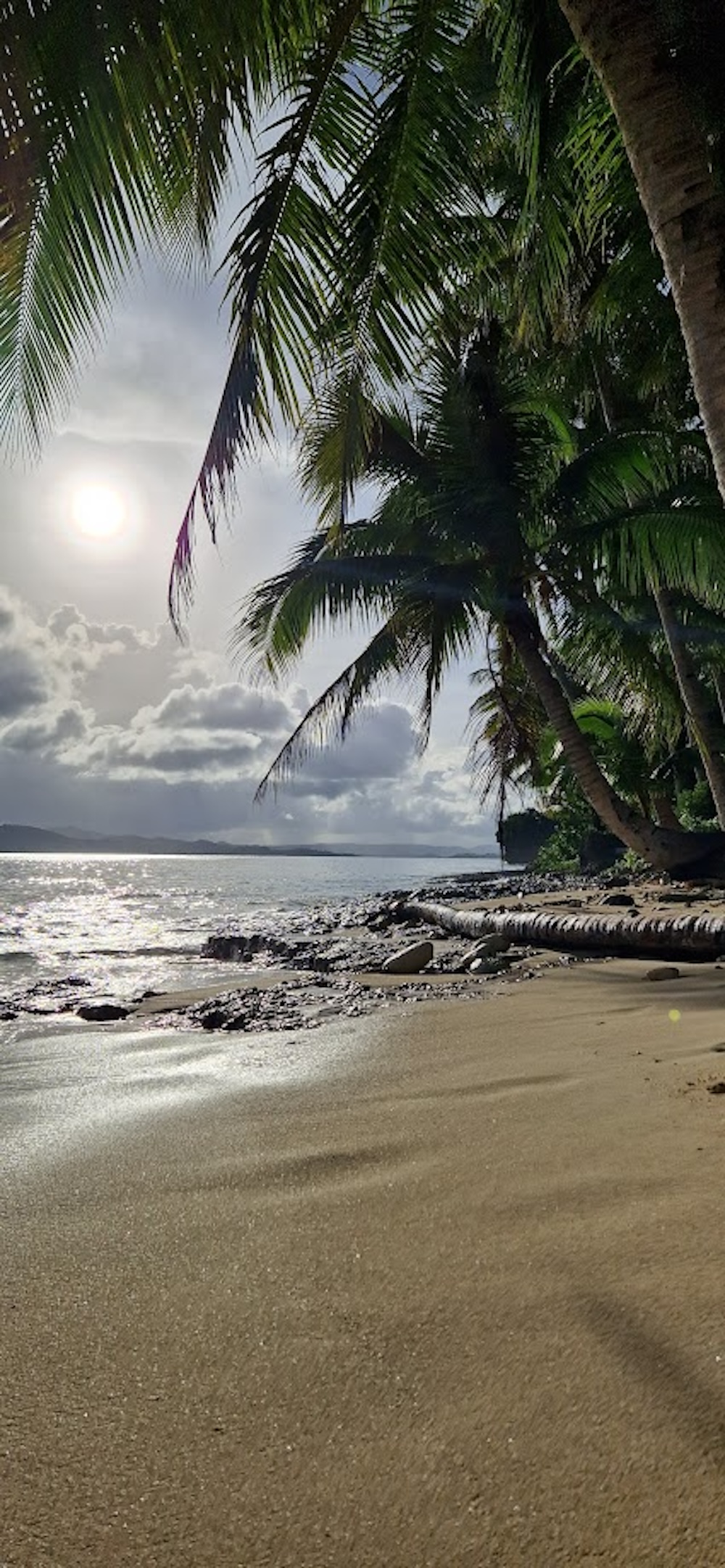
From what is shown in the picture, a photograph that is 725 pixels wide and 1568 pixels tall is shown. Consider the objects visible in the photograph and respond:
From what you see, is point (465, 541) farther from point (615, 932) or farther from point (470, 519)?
point (615, 932)

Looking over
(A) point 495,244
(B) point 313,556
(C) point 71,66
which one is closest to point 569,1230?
(C) point 71,66

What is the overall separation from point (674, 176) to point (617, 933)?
19.3 ft

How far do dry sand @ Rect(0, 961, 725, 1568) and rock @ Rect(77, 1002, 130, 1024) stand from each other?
391cm

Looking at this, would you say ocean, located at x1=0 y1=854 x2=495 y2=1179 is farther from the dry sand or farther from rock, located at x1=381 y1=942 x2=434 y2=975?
rock, located at x1=381 y1=942 x2=434 y2=975

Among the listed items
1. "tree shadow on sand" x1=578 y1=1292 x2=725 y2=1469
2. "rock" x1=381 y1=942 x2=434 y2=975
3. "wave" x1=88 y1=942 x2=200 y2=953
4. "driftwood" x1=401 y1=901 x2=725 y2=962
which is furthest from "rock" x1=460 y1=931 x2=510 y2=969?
"tree shadow on sand" x1=578 y1=1292 x2=725 y2=1469

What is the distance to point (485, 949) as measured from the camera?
773cm

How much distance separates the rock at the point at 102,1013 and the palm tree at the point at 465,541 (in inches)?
273

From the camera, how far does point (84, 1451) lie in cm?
108

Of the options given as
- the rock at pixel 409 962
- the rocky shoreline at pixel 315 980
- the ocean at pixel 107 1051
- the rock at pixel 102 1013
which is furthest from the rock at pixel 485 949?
the rock at pixel 102 1013

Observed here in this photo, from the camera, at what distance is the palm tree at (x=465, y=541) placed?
11391mm

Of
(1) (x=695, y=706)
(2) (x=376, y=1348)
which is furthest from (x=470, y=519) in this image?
(2) (x=376, y=1348)

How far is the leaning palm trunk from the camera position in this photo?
11133 mm

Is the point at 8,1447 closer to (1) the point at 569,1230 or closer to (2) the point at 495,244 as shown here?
(1) the point at 569,1230

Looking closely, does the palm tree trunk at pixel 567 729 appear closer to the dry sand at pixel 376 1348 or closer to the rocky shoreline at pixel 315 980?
the rocky shoreline at pixel 315 980
